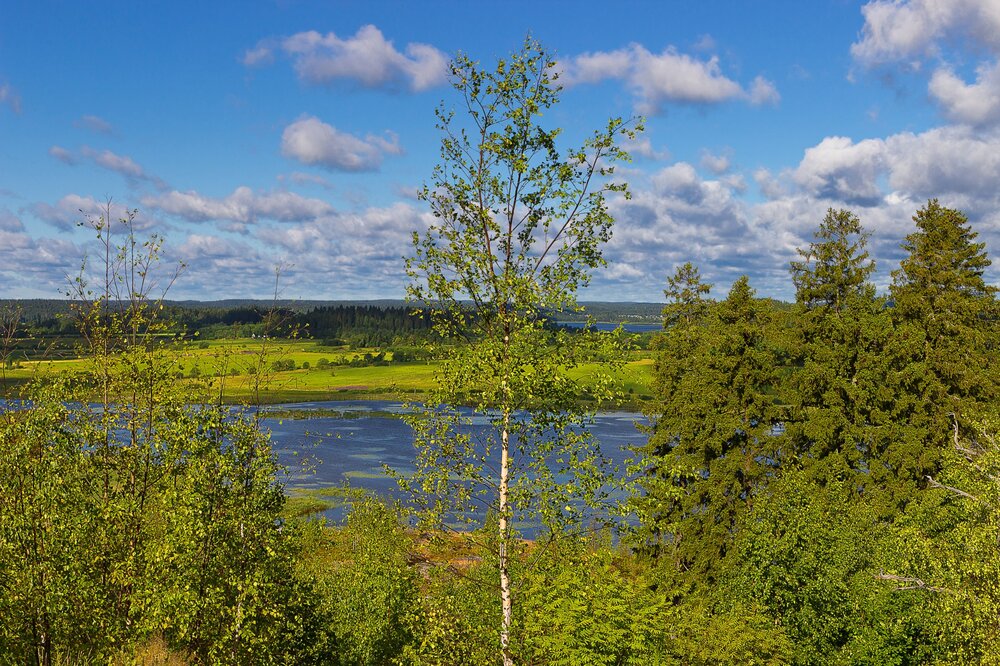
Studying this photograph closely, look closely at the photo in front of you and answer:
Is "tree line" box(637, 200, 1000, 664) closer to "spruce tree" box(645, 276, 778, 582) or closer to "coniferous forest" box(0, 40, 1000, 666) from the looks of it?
"spruce tree" box(645, 276, 778, 582)

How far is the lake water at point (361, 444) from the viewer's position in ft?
239

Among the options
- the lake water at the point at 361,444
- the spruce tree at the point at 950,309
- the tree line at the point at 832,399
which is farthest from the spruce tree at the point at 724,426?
the lake water at the point at 361,444

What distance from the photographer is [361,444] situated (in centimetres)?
9425

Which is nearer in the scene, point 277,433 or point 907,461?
point 907,461

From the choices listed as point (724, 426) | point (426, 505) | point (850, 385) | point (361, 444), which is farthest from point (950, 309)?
point (361, 444)

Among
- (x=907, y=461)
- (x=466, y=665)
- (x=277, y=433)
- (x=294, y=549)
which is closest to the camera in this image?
(x=466, y=665)

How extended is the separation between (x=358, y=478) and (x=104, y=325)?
200 ft

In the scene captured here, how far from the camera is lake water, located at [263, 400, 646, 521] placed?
72.9 meters

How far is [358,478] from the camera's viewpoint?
7425 centimetres

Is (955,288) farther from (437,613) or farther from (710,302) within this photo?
(437,613)

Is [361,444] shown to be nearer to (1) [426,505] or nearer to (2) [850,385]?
(2) [850,385]

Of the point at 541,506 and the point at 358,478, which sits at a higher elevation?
the point at 541,506

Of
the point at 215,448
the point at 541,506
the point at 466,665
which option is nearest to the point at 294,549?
the point at 215,448

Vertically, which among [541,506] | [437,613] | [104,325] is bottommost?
[437,613]
